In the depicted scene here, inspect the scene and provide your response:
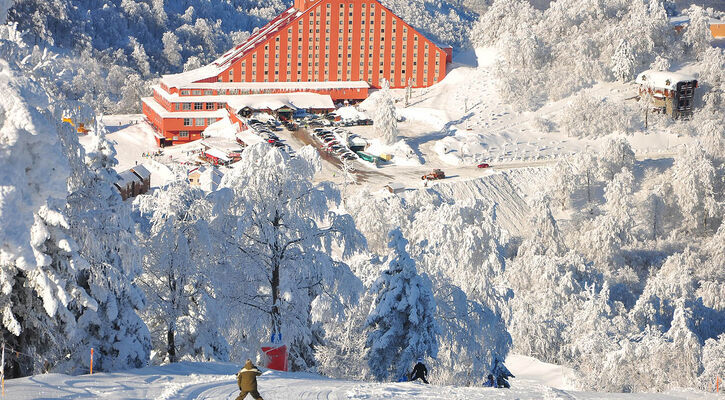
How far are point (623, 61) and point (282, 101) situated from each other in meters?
32.8

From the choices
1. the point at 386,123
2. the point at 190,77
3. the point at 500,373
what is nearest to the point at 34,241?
the point at 500,373

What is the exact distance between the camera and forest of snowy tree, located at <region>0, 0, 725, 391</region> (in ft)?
78.5

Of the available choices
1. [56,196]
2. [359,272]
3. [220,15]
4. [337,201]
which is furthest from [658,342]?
[220,15]

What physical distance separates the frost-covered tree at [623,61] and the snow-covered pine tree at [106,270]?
74.8 metres

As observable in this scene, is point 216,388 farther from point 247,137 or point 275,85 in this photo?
point 275,85

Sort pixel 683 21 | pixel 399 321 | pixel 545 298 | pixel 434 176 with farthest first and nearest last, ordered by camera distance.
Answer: pixel 683 21 → pixel 434 176 → pixel 545 298 → pixel 399 321

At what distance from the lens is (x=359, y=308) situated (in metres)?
35.2

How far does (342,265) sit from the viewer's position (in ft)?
Answer: 105

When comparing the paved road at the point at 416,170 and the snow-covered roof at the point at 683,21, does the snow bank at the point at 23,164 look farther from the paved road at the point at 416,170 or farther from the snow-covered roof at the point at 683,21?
the snow-covered roof at the point at 683,21

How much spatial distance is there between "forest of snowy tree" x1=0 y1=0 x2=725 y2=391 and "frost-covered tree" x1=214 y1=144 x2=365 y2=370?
63mm

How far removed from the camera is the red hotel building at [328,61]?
10250cm

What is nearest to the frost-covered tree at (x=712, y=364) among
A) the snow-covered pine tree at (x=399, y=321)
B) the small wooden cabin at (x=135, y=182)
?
the snow-covered pine tree at (x=399, y=321)

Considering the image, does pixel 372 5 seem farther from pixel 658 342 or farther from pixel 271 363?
pixel 271 363

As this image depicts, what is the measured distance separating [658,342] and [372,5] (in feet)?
230
